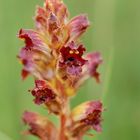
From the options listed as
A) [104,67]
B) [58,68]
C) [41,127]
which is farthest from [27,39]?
[104,67]

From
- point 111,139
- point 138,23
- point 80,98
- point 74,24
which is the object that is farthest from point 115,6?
point 74,24

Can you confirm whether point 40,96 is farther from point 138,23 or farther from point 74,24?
point 138,23

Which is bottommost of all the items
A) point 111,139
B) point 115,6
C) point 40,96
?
point 40,96

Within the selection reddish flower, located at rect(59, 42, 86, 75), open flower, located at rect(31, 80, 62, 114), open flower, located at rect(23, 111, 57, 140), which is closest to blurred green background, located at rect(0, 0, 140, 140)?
open flower, located at rect(23, 111, 57, 140)

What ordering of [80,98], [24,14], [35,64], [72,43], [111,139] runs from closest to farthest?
[72,43] < [35,64] < [111,139] < [80,98] < [24,14]

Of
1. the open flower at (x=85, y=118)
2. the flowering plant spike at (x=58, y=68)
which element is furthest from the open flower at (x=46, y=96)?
the open flower at (x=85, y=118)

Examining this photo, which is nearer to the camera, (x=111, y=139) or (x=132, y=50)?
(x=111, y=139)

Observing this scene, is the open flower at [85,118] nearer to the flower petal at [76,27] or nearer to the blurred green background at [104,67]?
the blurred green background at [104,67]

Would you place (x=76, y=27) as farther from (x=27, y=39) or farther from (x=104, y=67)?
(x=104, y=67)
